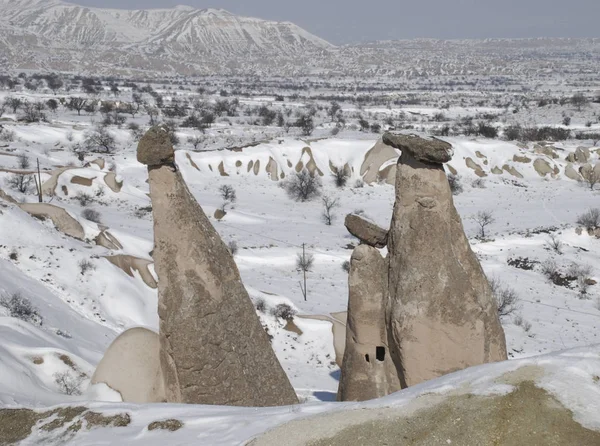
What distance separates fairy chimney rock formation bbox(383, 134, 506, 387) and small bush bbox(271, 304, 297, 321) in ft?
37.5

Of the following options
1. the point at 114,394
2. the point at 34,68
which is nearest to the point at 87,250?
the point at 114,394

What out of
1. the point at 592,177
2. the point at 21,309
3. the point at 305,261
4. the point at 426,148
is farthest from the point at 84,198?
the point at 592,177

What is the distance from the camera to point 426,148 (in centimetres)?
802

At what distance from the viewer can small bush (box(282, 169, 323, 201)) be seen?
144 feet

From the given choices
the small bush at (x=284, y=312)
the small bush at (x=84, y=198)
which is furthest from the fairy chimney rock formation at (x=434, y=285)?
the small bush at (x=84, y=198)

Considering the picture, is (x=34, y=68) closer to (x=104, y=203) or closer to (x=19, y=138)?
(x=19, y=138)

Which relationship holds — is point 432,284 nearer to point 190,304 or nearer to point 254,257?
point 190,304

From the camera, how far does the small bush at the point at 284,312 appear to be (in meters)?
19.7

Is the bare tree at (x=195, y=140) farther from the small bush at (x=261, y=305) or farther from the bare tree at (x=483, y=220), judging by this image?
the small bush at (x=261, y=305)

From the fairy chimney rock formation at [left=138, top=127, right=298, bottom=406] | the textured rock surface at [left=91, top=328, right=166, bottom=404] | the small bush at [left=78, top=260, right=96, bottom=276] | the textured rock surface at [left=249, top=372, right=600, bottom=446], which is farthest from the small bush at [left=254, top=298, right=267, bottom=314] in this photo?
the textured rock surface at [left=249, top=372, right=600, bottom=446]

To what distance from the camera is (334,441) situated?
18.1 ft

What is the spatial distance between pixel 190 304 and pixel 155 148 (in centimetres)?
221

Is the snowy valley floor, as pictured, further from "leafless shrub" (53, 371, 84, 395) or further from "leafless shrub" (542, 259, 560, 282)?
"leafless shrub" (542, 259, 560, 282)

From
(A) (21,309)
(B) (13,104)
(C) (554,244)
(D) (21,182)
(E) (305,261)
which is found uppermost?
(B) (13,104)
